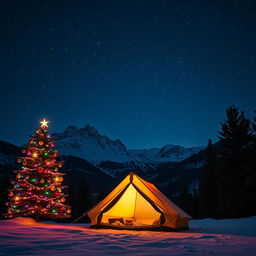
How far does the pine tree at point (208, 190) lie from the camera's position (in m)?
23.9

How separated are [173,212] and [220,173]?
11.2 metres

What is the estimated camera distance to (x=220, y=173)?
18078 mm

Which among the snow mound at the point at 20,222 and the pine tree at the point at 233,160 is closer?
the snow mound at the point at 20,222

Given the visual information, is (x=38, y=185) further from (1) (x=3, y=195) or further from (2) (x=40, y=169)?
(1) (x=3, y=195)

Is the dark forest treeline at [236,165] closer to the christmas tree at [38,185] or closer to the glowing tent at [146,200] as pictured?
the glowing tent at [146,200]

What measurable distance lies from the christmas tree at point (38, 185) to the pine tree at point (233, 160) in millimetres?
11320

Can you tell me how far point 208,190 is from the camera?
2455cm

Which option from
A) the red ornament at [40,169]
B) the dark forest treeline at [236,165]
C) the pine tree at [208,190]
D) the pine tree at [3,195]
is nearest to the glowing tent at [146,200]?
the red ornament at [40,169]

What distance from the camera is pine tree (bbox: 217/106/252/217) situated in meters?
16.9

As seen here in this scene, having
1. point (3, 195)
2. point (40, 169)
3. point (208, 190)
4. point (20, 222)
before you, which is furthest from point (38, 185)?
point (3, 195)

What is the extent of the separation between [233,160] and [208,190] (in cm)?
780

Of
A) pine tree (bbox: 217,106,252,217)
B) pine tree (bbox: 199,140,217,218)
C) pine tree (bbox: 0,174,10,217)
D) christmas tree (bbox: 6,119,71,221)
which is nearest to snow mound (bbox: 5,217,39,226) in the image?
christmas tree (bbox: 6,119,71,221)

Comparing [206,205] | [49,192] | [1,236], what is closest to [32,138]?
[49,192]

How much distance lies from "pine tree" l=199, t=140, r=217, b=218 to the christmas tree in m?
16.5
